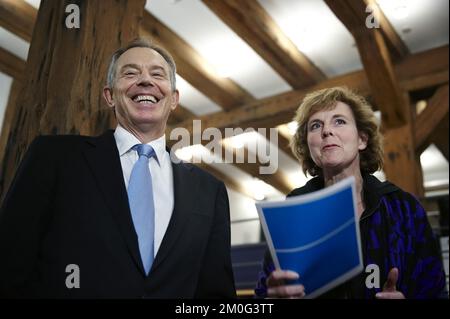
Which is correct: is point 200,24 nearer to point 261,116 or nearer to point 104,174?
point 261,116

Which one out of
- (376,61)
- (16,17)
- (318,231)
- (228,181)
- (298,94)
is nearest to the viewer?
(318,231)

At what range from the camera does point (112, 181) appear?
1.43 m

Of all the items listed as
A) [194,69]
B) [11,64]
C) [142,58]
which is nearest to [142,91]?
[142,58]

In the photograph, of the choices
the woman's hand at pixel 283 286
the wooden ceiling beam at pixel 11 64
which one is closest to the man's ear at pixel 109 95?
the wooden ceiling beam at pixel 11 64

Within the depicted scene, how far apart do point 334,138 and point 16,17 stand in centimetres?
167

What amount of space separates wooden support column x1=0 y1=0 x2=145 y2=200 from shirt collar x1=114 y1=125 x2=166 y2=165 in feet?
0.97

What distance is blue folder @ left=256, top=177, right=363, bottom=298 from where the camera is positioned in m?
1.10

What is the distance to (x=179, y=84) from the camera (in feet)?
18.7

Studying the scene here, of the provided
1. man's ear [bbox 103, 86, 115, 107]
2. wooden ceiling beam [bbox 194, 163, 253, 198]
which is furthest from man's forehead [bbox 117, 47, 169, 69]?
wooden ceiling beam [bbox 194, 163, 253, 198]

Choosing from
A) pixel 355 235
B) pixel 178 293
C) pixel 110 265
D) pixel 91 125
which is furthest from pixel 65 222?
pixel 355 235

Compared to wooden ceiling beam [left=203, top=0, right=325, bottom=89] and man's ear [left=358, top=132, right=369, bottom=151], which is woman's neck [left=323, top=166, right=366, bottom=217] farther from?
wooden ceiling beam [left=203, top=0, right=325, bottom=89]

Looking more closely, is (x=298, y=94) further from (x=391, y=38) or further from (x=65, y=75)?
(x=65, y=75)

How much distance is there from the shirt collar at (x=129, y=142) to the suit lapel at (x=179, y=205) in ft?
0.25

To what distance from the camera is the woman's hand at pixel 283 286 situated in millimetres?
1157
